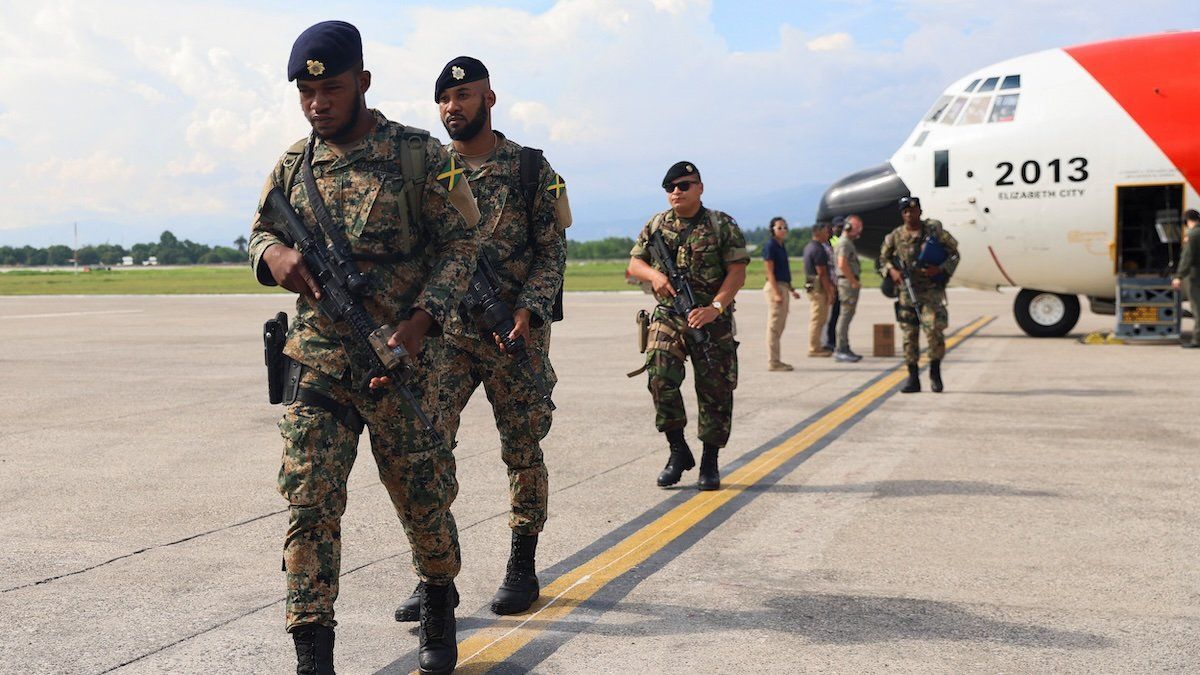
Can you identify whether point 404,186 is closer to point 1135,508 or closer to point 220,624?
point 220,624

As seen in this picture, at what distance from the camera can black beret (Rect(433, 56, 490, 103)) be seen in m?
5.10

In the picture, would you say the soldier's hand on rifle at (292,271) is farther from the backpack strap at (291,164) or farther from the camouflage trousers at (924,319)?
the camouflage trousers at (924,319)

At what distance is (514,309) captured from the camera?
5.18 m

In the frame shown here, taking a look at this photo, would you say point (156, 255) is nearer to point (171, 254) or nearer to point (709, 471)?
point (171, 254)

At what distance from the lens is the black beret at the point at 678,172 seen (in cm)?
748

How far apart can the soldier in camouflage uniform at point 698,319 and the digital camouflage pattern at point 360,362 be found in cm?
345

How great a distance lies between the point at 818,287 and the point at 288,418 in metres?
13.3

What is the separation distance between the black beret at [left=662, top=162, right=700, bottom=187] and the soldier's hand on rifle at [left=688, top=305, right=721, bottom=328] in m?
0.79

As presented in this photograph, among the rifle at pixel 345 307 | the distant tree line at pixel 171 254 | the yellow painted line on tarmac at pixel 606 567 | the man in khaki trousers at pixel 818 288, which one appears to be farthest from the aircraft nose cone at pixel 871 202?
the distant tree line at pixel 171 254

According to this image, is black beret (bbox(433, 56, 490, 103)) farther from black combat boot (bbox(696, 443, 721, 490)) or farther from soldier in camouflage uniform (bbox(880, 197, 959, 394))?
soldier in camouflage uniform (bbox(880, 197, 959, 394))

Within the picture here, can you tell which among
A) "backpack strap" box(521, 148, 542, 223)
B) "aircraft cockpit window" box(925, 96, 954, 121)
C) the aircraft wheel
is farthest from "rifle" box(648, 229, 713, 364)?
the aircraft wheel

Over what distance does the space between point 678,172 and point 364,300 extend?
380 cm

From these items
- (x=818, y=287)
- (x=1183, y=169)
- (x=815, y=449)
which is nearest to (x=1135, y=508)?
(x=815, y=449)

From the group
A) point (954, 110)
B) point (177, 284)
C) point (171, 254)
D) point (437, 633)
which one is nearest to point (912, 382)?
point (954, 110)
